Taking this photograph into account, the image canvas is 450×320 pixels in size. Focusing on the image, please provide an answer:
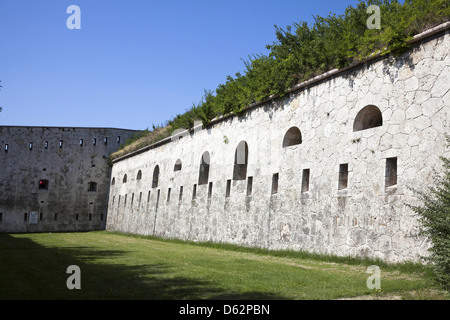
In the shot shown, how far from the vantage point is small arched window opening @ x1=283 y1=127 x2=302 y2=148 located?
49.9ft

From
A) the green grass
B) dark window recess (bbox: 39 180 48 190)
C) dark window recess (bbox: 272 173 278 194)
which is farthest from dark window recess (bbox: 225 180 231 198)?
dark window recess (bbox: 39 180 48 190)

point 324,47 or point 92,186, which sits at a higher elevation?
point 324,47

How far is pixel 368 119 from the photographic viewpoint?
1234 cm

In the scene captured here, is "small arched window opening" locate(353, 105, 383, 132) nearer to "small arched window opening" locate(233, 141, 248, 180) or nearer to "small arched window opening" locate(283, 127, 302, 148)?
"small arched window opening" locate(283, 127, 302, 148)

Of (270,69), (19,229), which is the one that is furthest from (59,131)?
(270,69)

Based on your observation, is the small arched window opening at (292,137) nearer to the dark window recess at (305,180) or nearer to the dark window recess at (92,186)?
the dark window recess at (305,180)

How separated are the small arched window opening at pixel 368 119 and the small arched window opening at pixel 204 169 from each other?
9771 mm

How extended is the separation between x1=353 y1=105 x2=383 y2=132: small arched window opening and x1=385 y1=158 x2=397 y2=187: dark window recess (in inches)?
62.9

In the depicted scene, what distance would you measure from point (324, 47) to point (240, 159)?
234 inches

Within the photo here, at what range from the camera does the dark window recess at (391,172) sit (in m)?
10.9

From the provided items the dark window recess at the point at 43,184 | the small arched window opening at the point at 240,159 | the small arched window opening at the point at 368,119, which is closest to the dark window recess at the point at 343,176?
the small arched window opening at the point at 368,119

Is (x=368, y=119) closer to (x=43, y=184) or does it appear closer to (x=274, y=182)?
(x=274, y=182)

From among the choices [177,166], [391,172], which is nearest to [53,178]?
[177,166]
